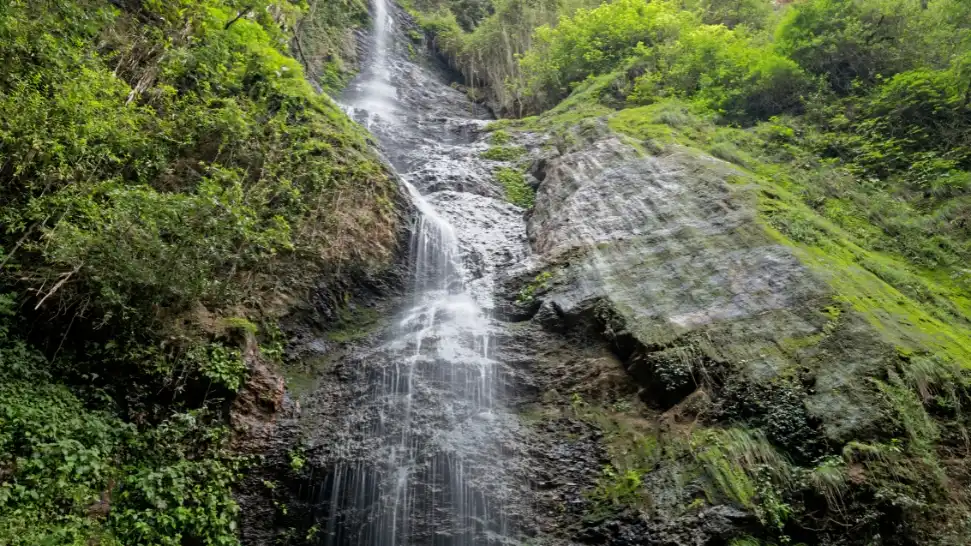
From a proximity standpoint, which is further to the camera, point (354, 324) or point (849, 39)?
point (849, 39)

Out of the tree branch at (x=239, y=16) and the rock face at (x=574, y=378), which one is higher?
the tree branch at (x=239, y=16)

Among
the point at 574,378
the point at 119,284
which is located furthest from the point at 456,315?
the point at 119,284

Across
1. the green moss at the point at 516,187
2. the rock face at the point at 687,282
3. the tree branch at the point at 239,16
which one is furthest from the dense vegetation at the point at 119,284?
the green moss at the point at 516,187

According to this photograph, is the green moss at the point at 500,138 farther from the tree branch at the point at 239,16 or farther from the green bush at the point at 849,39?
the green bush at the point at 849,39

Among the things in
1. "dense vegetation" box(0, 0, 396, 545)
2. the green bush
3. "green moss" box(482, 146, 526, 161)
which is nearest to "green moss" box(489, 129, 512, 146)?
"green moss" box(482, 146, 526, 161)

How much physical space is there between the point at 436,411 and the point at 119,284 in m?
4.52

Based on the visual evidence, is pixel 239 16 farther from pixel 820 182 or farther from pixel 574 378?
pixel 820 182

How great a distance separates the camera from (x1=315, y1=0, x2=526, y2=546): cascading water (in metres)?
7.29

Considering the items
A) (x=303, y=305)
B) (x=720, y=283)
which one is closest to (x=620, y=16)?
(x=720, y=283)

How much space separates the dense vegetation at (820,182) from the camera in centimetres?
594

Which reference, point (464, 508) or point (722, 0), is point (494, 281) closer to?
point (464, 508)

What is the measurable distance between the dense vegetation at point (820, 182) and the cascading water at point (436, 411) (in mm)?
1612

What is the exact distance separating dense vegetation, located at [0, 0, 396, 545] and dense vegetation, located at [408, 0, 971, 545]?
5.37 m

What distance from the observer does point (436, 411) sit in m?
8.48
